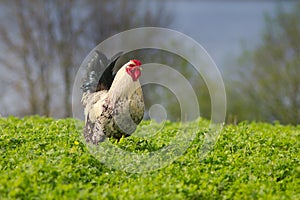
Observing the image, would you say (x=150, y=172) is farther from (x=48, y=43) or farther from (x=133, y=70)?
(x=48, y=43)

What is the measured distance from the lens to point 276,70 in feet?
61.5

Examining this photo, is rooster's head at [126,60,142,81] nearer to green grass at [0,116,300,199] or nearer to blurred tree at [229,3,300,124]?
green grass at [0,116,300,199]

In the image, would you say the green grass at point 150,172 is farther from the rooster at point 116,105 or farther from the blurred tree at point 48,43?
the blurred tree at point 48,43

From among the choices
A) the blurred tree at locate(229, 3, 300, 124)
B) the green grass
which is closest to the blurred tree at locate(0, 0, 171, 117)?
the blurred tree at locate(229, 3, 300, 124)

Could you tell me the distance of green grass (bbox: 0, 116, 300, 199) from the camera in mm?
5707

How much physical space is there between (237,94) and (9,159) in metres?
14.7

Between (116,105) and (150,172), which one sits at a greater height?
(116,105)

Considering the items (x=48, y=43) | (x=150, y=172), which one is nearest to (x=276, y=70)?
(x=48, y=43)

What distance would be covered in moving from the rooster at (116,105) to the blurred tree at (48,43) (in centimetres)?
1160

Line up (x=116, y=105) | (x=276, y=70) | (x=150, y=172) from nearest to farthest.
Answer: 1. (x=150, y=172)
2. (x=116, y=105)
3. (x=276, y=70)

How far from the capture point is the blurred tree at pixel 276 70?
A: 1852 centimetres

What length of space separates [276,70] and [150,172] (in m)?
13.5

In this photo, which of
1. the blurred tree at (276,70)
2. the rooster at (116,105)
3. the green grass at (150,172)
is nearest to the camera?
the green grass at (150,172)

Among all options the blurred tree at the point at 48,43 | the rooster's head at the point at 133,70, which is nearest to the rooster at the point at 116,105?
the rooster's head at the point at 133,70
